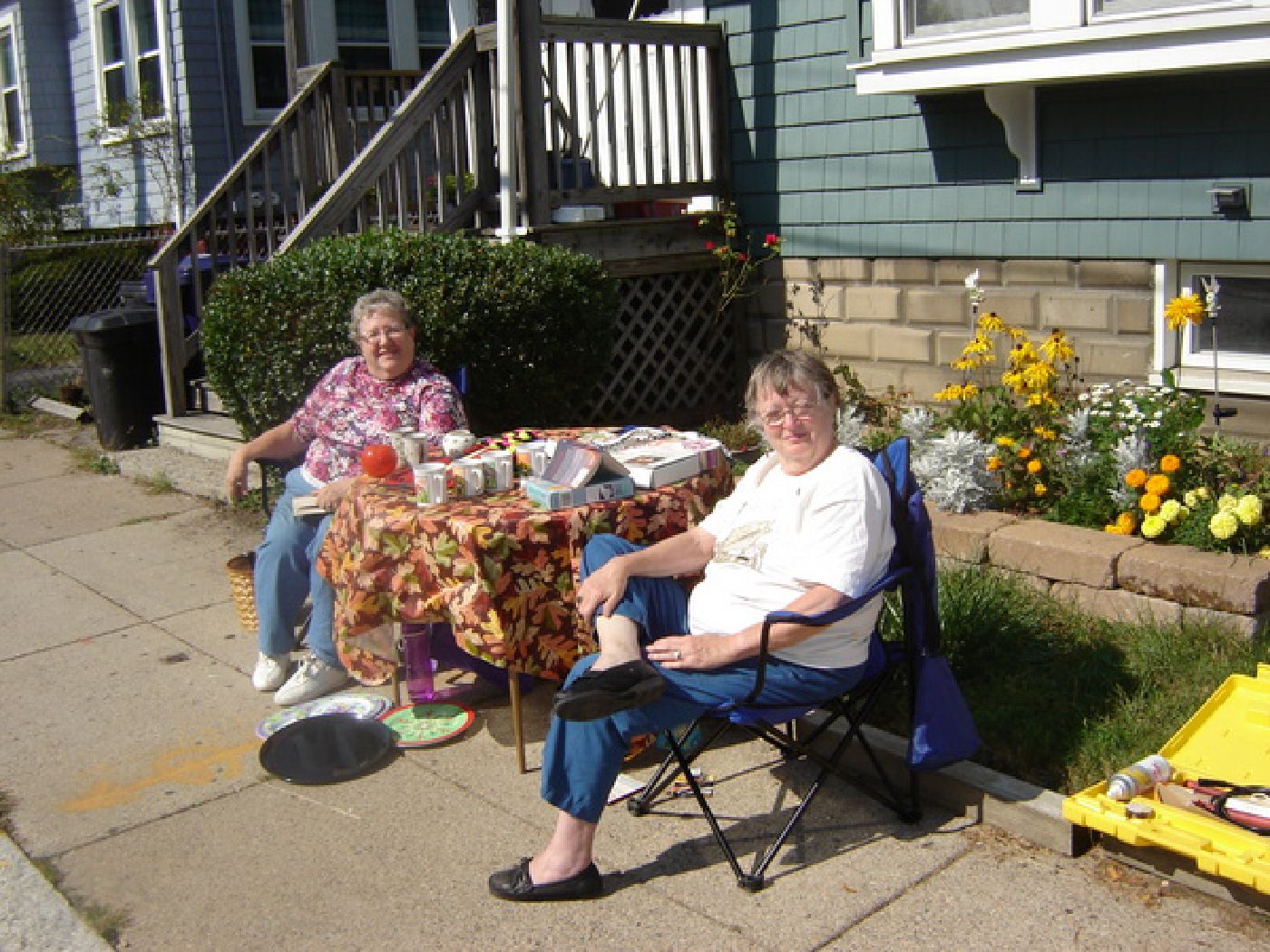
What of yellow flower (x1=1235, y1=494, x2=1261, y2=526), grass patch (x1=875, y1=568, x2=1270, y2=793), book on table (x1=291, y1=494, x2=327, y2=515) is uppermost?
book on table (x1=291, y1=494, x2=327, y2=515)

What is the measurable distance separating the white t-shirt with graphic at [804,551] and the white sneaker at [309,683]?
1.69 metres

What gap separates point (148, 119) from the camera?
15094mm

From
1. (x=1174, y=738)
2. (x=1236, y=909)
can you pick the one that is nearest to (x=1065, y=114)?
(x=1174, y=738)

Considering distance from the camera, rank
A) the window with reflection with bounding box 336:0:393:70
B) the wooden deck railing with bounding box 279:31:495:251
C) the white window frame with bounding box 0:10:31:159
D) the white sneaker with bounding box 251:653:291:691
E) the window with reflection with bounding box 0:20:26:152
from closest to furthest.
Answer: the white sneaker with bounding box 251:653:291:691, the wooden deck railing with bounding box 279:31:495:251, the window with reflection with bounding box 336:0:393:70, the white window frame with bounding box 0:10:31:159, the window with reflection with bounding box 0:20:26:152

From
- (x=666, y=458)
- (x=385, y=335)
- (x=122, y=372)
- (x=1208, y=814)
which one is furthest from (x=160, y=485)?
(x=1208, y=814)

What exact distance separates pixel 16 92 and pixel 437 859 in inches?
688

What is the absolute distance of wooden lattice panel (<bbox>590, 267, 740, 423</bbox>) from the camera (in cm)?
836

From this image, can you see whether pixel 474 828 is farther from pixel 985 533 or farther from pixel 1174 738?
pixel 985 533

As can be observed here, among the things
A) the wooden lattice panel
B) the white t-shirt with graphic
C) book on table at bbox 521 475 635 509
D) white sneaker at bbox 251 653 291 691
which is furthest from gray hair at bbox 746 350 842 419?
the wooden lattice panel

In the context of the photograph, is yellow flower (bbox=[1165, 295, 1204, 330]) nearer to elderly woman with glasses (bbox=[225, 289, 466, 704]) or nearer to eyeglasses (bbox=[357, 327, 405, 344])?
elderly woman with glasses (bbox=[225, 289, 466, 704])

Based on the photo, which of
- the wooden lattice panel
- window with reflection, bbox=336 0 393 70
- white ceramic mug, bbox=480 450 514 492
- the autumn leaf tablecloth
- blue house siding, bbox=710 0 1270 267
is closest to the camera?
the autumn leaf tablecloth

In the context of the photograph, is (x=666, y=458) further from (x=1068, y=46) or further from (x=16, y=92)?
(x=16, y=92)

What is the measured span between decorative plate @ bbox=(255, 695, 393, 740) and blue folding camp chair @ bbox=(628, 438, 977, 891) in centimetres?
119

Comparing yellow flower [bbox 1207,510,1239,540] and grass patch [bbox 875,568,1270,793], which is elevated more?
yellow flower [bbox 1207,510,1239,540]
